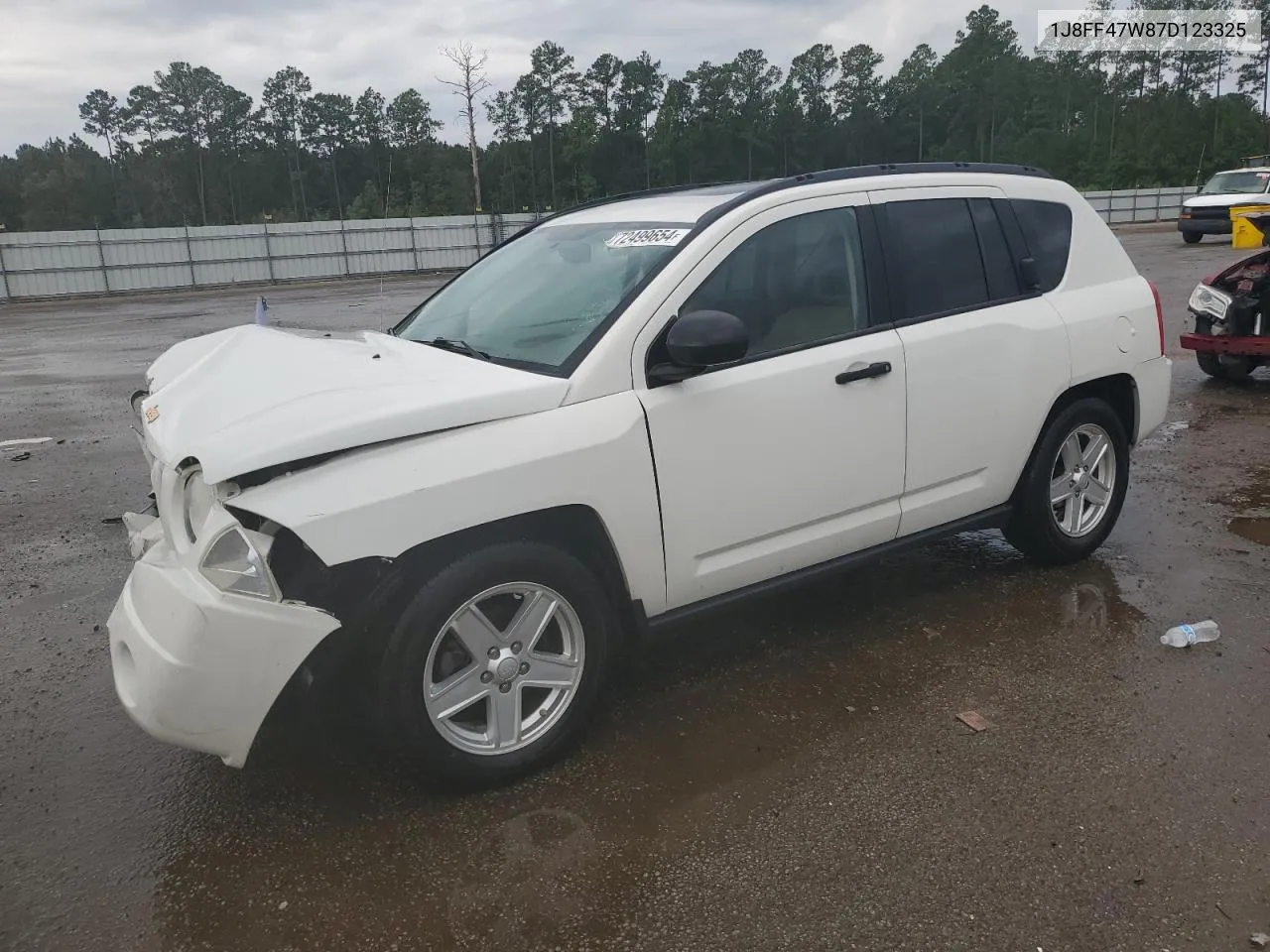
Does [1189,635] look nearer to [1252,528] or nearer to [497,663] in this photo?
[1252,528]

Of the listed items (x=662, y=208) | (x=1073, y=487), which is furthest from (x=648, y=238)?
(x=1073, y=487)

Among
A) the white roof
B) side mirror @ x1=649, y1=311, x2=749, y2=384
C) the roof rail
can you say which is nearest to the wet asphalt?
side mirror @ x1=649, y1=311, x2=749, y2=384

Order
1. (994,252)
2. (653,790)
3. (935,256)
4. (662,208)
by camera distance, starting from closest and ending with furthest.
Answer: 1. (653,790)
2. (662,208)
3. (935,256)
4. (994,252)

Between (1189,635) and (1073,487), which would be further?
(1073,487)

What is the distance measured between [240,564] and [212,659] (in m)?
0.26

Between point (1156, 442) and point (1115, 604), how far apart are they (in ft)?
11.5

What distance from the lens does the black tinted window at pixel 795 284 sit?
3555mm

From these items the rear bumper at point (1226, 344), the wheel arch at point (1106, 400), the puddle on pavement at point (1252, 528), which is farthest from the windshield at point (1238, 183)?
the wheel arch at point (1106, 400)

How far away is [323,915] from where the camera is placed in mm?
2588

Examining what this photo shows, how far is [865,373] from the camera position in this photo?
12.2 feet

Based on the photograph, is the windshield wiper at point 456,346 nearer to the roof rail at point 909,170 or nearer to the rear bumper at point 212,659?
the rear bumper at point 212,659

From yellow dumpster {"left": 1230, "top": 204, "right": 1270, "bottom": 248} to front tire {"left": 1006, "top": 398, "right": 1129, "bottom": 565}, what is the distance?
3.16 metres

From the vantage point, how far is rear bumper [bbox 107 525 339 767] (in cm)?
264

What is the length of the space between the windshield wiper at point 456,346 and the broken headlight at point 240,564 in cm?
110
